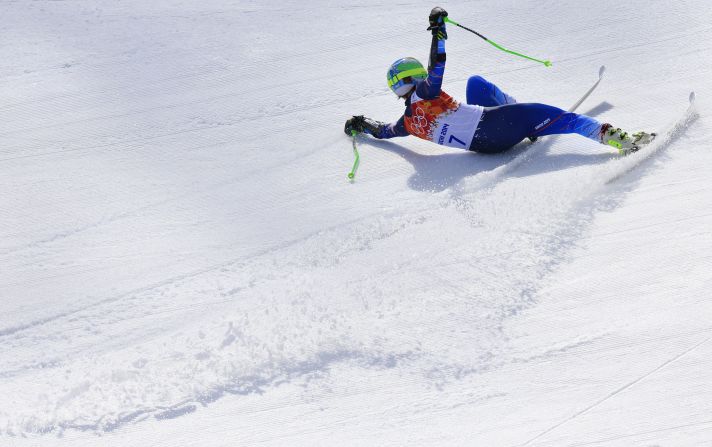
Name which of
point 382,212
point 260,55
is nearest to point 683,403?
point 382,212

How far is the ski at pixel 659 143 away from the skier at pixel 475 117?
79 millimetres

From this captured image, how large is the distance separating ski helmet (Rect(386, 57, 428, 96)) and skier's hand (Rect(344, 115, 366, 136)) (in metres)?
0.68

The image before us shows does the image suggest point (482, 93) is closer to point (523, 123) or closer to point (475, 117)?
point (475, 117)

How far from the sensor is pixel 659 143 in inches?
233

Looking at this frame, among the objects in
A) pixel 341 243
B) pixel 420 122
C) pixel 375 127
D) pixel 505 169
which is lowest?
pixel 341 243

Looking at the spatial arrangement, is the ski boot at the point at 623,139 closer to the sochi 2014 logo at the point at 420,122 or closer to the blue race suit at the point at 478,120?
the blue race suit at the point at 478,120

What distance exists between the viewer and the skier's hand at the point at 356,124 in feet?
23.0

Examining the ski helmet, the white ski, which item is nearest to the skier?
the ski helmet

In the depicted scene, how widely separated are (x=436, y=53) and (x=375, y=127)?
1182 mm

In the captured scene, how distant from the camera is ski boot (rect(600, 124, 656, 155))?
5.88 metres

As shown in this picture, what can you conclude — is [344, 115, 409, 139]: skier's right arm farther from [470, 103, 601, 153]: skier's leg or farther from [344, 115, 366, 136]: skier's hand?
[470, 103, 601, 153]: skier's leg

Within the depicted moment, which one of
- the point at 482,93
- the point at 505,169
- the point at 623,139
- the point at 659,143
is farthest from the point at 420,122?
the point at 659,143

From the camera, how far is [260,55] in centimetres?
855

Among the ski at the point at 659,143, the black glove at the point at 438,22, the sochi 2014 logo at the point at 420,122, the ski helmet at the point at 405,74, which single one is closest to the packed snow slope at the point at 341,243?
the ski at the point at 659,143
